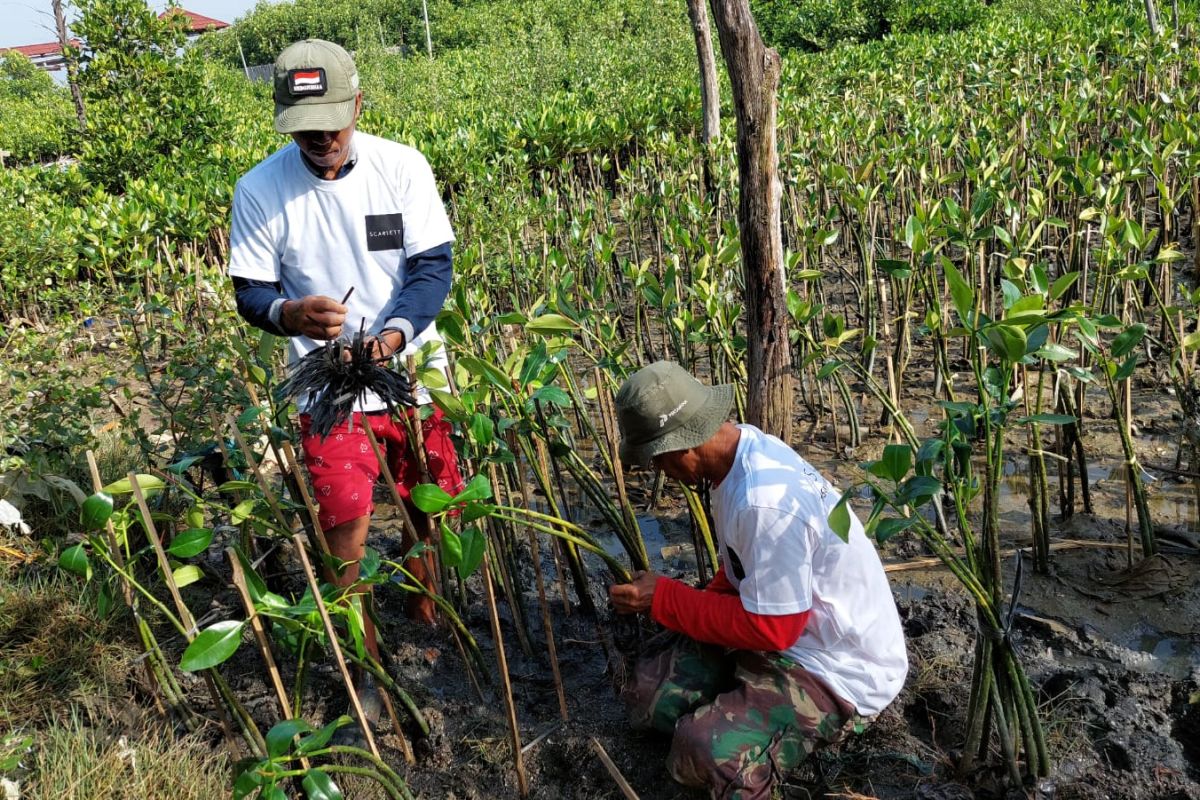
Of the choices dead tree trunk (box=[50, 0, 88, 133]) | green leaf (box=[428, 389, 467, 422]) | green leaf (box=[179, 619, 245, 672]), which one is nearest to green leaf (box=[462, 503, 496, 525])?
green leaf (box=[428, 389, 467, 422])

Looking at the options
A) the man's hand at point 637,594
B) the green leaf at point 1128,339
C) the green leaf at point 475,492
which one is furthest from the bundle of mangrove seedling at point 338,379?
the green leaf at point 1128,339

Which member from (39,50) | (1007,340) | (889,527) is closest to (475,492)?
(889,527)

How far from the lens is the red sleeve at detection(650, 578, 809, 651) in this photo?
1.98 m

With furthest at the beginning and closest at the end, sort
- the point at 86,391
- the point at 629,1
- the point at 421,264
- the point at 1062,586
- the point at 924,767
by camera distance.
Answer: the point at 629,1
the point at 86,391
the point at 1062,586
the point at 421,264
the point at 924,767

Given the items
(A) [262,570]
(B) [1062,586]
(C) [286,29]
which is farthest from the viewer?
(C) [286,29]

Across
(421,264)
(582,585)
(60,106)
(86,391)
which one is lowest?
(582,585)

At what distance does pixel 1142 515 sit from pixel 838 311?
2817 millimetres

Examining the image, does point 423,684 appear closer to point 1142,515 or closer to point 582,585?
point 582,585

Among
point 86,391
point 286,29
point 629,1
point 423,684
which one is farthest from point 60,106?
point 423,684

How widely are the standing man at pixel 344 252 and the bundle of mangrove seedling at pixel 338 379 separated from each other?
0.20 metres

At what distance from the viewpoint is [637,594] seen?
7.25ft

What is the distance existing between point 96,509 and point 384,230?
107 cm

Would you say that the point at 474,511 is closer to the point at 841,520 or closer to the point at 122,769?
the point at 841,520

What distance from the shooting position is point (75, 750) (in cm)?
220
